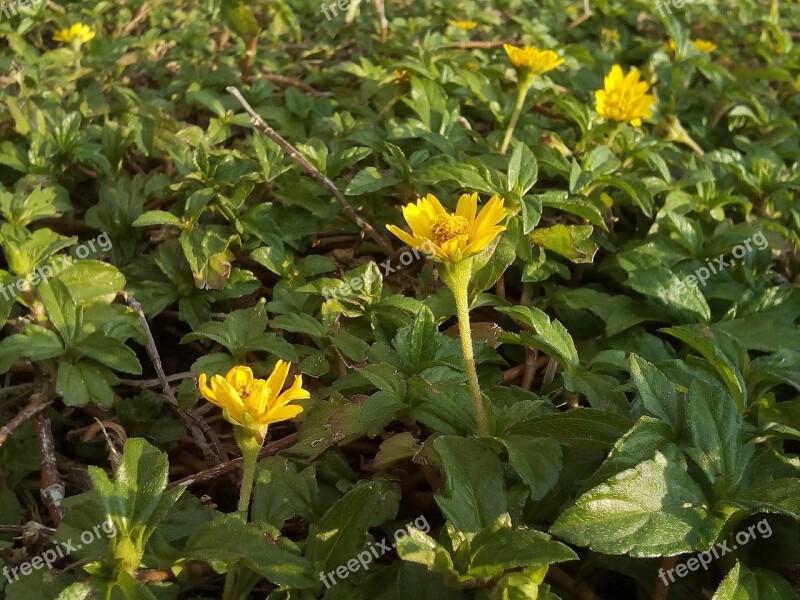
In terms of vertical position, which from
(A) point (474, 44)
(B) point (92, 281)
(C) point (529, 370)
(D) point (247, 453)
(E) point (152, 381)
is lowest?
(C) point (529, 370)

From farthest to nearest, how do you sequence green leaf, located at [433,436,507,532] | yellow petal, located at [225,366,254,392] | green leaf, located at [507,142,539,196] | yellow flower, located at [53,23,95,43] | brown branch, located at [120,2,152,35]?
brown branch, located at [120,2,152,35] → yellow flower, located at [53,23,95,43] → green leaf, located at [507,142,539,196] → yellow petal, located at [225,366,254,392] → green leaf, located at [433,436,507,532]

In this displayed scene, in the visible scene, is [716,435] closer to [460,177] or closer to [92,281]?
[460,177]

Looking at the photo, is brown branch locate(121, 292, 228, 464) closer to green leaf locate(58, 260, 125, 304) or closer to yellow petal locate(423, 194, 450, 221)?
green leaf locate(58, 260, 125, 304)

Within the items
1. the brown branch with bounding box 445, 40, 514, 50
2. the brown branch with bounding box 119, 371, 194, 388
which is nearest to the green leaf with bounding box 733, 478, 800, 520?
the brown branch with bounding box 119, 371, 194, 388

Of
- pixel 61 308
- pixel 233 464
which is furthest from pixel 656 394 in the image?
pixel 61 308

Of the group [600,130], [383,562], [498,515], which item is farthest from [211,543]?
[600,130]
